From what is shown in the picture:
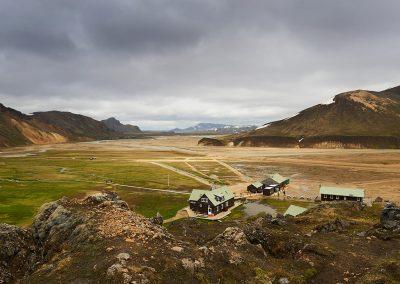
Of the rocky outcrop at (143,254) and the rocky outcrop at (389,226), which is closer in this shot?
the rocky outcrop at (143,254)

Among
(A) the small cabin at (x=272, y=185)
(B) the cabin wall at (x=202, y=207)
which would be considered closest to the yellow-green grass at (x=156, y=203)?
(B) the cabin wall at (x=202, y=207)

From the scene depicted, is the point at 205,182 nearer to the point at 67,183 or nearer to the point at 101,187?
the point at 101,187

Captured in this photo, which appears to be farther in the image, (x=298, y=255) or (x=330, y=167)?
(x=330, y=167)

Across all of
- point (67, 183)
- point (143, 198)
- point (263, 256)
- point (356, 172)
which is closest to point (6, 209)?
point (143, 198)

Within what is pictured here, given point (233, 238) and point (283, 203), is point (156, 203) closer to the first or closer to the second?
→ point (283, 203)

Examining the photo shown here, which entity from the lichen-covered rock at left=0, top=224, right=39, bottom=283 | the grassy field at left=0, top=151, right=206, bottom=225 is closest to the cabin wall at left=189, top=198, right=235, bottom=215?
the grassy field at left=0, top=151, right=206, bottom=225

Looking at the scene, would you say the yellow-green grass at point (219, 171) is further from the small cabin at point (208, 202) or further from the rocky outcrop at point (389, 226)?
the rocky outcrop at point (389, 226)
